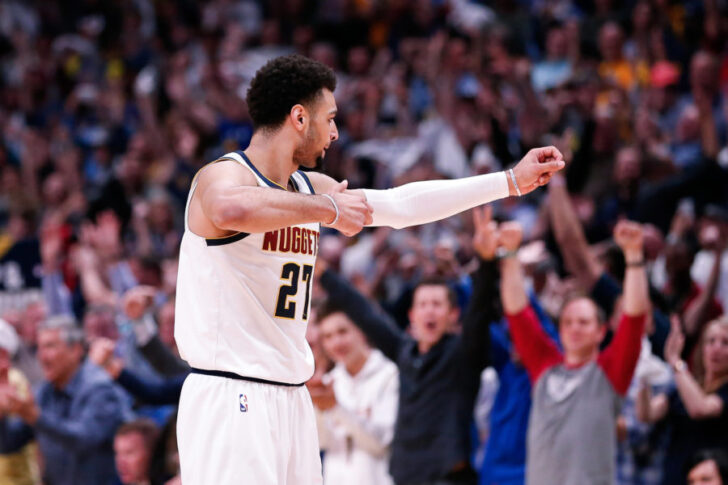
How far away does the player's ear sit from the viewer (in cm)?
381

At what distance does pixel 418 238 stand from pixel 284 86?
16.7 ft

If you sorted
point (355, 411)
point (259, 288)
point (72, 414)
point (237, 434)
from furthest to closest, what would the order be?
point (72, 414) → point (355, 411) → point (259, 288) → point (237, 434)

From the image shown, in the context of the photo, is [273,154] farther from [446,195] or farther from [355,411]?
[355,411]

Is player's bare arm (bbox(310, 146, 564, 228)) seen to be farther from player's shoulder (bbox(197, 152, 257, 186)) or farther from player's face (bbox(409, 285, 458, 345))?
player's face (bbox(409, 285, 458, 345))

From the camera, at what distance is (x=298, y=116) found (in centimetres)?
382

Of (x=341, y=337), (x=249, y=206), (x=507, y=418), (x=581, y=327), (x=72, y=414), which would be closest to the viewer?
(x=249, y=206)

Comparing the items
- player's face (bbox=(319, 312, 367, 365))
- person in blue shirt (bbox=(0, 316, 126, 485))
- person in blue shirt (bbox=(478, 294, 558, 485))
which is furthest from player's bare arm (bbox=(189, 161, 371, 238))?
person in blue shirt (bbox=(0, 316, 126, 485))

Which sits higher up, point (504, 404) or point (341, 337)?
point (341, 337)

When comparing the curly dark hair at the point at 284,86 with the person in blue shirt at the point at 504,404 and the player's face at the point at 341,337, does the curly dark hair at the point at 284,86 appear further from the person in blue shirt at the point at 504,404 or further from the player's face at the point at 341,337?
the player's face at the point at 341,337

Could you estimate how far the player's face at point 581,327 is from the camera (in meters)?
5.44

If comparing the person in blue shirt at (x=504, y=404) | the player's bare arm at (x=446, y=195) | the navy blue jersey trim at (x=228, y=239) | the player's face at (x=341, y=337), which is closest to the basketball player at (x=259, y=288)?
the navy blue jersey trim at (x=228, y=239)

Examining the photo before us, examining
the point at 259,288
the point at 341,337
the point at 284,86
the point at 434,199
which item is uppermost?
the point at 284,86

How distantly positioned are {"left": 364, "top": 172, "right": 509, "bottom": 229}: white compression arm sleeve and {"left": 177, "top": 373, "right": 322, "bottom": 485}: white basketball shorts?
867mm

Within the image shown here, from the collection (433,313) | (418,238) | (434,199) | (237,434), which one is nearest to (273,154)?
(434,199)
